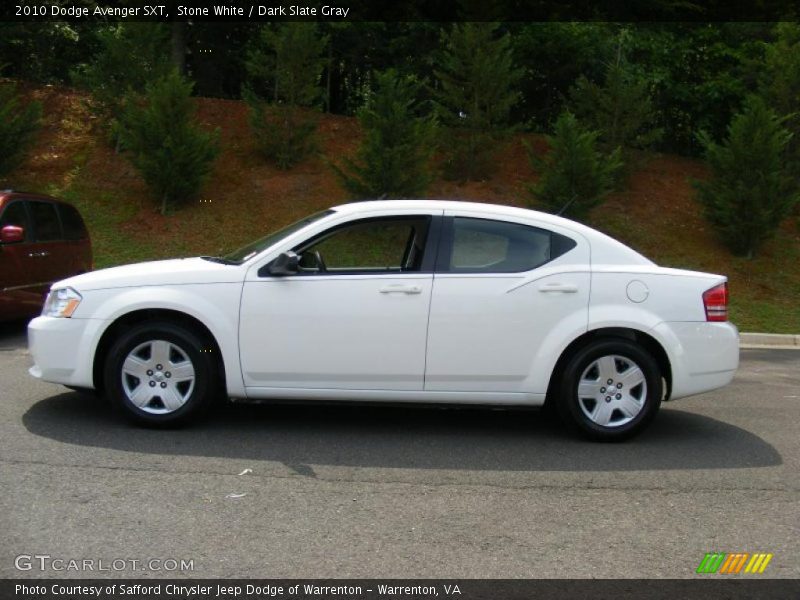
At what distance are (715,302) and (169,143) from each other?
13189mm

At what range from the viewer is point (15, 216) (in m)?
10.8

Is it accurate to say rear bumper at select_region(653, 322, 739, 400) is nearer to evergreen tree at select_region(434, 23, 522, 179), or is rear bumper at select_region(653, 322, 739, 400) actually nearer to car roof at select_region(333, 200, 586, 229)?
car roof at select_region(333, 200, 586, 229)

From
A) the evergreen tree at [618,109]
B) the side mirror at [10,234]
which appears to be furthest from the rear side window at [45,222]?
the evergreen tree at [618,109]

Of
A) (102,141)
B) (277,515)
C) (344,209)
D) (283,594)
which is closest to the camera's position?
(283,594)

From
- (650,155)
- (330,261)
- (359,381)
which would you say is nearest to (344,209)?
(330,261)

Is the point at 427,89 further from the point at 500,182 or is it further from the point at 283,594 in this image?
the point at 283,594

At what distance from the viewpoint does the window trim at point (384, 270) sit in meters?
6.44

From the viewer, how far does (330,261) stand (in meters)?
6.82

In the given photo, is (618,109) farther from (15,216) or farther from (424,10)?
(15,216)

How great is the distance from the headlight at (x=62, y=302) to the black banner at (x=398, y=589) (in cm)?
284

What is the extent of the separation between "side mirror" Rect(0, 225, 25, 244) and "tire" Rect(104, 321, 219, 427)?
186 inches

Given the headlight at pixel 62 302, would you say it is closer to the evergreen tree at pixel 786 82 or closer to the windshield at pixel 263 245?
the windshield at pixel 263 245

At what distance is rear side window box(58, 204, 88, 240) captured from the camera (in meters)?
11.7

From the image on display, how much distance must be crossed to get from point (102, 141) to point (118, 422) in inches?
618
